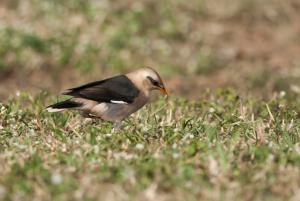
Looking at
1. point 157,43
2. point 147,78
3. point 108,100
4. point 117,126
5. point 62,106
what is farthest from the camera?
point 157,43

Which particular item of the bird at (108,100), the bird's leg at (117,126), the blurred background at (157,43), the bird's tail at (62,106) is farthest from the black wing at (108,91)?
the blurred background at (157,43)

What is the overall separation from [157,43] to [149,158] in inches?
432

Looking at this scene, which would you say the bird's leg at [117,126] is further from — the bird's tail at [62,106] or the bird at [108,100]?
the bird's tail at [62,106]

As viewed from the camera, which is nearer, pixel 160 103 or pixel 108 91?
pixel 108 91

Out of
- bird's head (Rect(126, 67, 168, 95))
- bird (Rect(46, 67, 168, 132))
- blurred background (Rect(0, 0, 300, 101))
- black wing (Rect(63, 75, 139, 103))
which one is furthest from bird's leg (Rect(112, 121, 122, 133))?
blurred background (Rect(0, 0, 300, 101))

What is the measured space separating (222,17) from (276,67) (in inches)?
117

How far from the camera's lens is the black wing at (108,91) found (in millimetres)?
8812

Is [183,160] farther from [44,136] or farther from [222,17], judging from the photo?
[222,17]

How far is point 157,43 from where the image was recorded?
58.4 ft

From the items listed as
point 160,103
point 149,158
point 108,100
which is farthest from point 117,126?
point 149,158

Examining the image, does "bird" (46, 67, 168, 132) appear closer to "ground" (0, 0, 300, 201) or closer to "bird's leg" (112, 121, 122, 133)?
"bird's leg" (112, 121, 122, 133)

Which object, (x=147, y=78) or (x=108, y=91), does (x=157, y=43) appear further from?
(x=108, y=91)

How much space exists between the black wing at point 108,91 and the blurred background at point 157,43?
539 centimetres

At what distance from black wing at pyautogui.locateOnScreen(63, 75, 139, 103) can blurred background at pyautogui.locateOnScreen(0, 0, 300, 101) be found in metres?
5.39
